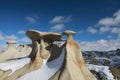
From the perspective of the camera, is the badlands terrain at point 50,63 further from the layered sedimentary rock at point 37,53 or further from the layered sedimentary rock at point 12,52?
the layered sedimentary rock at point 12,52

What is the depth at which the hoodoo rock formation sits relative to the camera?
30.5 metres

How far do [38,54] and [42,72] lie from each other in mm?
3919

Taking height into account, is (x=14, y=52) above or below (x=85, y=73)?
above

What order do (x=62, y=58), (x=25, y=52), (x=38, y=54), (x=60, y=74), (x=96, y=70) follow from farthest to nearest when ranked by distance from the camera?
(x=96, y=70) → (x=25, y=52) → (x=38, y=54) → (x=62, y=58) → (x=60, y=74)

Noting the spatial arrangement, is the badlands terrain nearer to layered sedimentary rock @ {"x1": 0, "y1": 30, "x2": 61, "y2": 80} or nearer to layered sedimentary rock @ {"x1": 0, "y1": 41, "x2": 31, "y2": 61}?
layered sedimentary rock @ {"x1": 0, "y1": 30, "x2": 61, "y2": 80}

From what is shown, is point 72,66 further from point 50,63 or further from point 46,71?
point 50,63

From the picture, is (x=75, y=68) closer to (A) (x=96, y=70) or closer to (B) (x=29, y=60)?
(B) (x=29, y=60)

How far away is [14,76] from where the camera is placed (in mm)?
34375

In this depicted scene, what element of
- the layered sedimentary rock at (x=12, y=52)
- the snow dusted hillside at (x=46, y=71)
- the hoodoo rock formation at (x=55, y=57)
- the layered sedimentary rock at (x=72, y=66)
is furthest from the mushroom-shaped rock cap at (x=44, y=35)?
the layered sedimentary rock at (x=12, y=52)

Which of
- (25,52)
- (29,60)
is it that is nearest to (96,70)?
(25,52)

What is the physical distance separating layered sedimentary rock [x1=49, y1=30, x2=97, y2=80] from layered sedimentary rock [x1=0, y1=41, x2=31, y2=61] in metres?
14.9

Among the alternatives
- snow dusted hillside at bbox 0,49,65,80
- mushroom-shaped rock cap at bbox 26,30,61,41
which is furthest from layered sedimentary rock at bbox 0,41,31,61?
snow dusted hillside at bbox 0,49,65,80

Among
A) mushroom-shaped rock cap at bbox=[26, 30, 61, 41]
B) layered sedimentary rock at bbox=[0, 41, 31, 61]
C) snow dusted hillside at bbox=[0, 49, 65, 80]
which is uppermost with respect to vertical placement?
mushroom-shaped rock cap at bbox=[26, 30, 61, 41]

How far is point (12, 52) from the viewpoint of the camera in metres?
48.0
